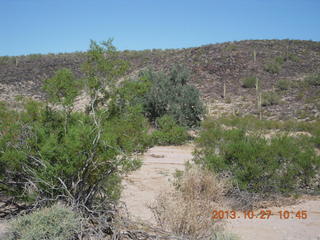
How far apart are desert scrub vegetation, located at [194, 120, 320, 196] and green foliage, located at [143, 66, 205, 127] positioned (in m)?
10.4

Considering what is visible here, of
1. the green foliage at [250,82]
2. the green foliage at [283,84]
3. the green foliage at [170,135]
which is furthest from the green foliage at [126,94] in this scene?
the green foliage at [250,82]

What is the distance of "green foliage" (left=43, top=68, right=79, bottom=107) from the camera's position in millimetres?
6078

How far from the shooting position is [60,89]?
616cm

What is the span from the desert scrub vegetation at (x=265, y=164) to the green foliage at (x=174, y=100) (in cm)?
1035

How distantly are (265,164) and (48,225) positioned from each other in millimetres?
4755

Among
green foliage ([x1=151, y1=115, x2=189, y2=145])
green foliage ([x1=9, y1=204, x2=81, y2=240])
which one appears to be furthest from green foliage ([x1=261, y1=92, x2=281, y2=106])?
green foliage ([x1=9, y1=204, x2=81, y2=240])

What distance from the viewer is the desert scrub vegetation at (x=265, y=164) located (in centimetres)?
775

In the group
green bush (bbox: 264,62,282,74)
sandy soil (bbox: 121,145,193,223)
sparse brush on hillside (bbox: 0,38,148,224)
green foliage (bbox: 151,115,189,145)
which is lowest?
sandy soil (bbox: 121,145,193,223)

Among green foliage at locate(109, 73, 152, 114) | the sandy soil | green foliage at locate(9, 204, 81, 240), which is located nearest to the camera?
green foliage at locate(9, 204, 81, 240)

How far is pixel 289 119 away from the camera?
22.5 meters

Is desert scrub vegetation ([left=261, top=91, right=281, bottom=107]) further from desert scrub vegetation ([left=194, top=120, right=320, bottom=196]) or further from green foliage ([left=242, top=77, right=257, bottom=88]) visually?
desert scrub vegetation ([left=194, top=120, right=320, bottom=196])

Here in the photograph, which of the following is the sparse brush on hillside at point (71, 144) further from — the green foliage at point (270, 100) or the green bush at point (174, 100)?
the green foliage at point (270, 100)

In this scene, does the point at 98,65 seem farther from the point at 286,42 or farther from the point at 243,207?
the point at 286,42

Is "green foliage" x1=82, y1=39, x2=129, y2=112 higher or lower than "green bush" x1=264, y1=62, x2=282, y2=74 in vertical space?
lower
